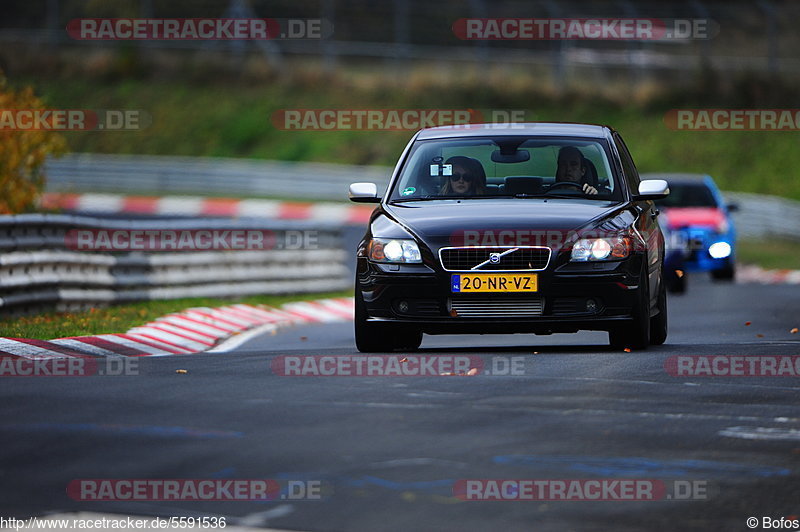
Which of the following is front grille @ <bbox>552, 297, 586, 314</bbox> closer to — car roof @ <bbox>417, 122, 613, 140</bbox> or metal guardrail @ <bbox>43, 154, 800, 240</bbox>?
car roof @ <bbox>417, 122, 613, 140</bbox>

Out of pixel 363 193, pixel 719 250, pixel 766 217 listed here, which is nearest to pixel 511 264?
pixel 363 193

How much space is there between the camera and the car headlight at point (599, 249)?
10.7 meters

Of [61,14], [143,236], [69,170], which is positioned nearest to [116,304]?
[143,236]

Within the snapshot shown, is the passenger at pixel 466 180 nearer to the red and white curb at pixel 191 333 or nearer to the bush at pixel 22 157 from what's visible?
the red and white curb at pixel 191 333

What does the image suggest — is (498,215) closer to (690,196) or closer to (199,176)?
(690,196)

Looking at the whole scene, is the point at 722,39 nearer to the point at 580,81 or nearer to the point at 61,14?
the point at 580,81

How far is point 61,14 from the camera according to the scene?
6047 centimetres

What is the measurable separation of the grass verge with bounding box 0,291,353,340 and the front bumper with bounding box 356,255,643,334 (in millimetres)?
3304

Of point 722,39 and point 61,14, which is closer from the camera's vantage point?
point 722,39

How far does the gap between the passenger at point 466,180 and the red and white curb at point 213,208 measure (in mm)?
22536

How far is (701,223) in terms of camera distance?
960 inches

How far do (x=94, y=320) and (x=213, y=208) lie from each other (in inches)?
918

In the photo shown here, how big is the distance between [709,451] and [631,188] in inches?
190

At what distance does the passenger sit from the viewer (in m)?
11.7
